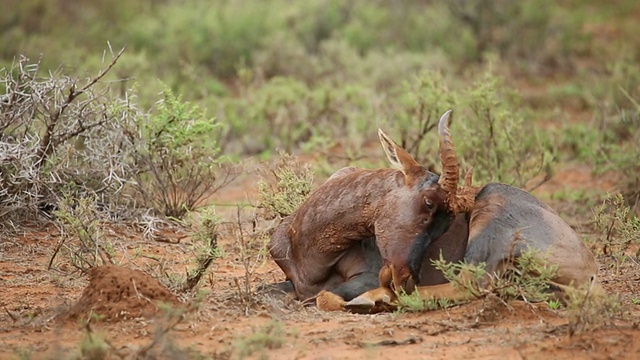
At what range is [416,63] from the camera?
585 inches

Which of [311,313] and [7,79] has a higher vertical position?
[7,79]

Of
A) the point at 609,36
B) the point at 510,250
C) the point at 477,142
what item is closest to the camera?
the point at 510,250

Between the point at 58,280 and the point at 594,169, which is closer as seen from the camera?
the point at 58,280

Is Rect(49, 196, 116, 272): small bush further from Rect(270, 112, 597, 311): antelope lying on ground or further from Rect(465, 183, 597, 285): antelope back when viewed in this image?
Rect(465, 183, 597, 285): antelope back

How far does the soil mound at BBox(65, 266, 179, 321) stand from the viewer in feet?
18.0

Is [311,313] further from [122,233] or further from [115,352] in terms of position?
[122,233]

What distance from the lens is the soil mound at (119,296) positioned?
18.0ft

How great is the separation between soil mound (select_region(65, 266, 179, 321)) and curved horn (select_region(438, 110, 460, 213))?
1661 millimetres

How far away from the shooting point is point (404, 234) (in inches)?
225

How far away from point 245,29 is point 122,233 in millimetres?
8471

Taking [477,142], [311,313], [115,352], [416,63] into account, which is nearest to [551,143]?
[477,142]

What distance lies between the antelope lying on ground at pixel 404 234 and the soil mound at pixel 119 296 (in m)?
0.97

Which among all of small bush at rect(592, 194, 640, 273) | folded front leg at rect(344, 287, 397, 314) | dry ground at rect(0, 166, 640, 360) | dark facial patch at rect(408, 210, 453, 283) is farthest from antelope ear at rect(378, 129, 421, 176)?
small bush at rect(592, 194, 640, 273)

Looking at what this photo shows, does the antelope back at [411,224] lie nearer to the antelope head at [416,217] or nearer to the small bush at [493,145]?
the antelope head at [416,217]
